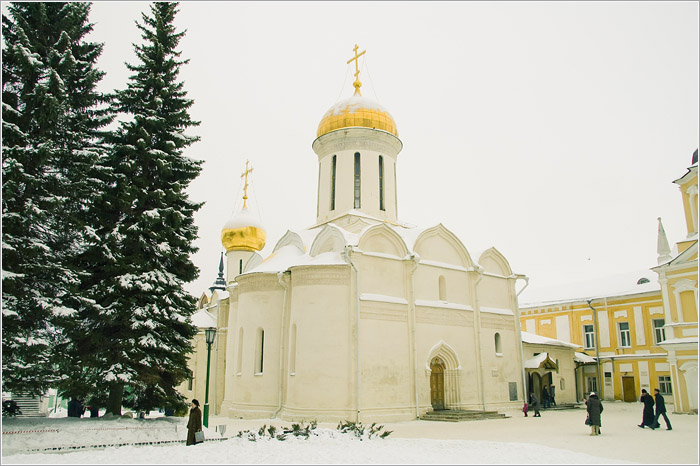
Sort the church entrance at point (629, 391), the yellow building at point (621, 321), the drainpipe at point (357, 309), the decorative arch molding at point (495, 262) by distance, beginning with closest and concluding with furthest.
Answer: the drainpipe at point (357, 309) → the yellow building at point (621, 321) → the decorative arch molding at point (495, 262) → the church entrance at point (629, 391)

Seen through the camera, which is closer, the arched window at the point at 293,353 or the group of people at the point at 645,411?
the group of people at the point at 645,411

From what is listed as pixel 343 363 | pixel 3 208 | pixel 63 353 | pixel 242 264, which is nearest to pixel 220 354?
pixel 242 264

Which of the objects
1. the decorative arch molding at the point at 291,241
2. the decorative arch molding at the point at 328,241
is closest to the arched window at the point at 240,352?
the decorative arch molding at the point at 291,241

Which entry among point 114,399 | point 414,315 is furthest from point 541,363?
point 114,399

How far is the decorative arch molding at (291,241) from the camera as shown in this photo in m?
19.9

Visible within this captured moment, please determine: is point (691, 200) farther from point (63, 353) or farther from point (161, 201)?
point (63, 353)

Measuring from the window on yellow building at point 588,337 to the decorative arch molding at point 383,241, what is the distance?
665 inches

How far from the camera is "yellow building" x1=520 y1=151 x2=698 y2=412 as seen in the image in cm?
1880

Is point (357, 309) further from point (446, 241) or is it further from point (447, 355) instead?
point (446, 241)

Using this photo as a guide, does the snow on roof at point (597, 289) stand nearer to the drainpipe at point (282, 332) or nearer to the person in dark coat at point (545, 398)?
Result: the person in dark coat at point (545, 398)

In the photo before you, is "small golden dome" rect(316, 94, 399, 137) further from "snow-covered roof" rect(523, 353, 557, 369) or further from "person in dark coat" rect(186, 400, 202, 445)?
"person in dark coat" rect(186, 400, 202, 445)

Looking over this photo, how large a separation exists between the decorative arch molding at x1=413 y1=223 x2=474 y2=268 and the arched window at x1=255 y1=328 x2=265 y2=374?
20.8ft

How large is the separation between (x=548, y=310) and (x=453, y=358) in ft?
51.3

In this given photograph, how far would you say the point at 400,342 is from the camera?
1734 cm
